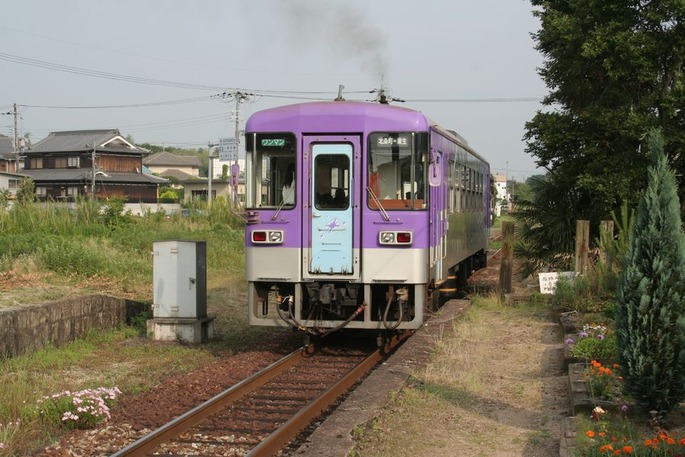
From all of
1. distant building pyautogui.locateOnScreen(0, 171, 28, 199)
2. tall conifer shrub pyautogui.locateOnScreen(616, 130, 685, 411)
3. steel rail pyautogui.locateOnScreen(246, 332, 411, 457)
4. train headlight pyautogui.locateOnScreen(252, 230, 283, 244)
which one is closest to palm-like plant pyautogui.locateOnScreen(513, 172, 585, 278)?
steel rail pyautogui.locateOnScreen(246, 332, 411, 457)

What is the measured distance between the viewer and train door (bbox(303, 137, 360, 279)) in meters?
9.23

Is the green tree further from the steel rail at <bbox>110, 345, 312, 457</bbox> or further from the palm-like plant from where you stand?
the steel rail at <bbox>110, 345, 312, 457</bbox>

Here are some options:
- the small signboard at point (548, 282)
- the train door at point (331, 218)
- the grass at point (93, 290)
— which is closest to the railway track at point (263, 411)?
the grass at point (93, 290)

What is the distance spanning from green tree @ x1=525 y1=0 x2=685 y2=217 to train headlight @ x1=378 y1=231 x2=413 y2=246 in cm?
643

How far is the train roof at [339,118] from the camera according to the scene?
920cm

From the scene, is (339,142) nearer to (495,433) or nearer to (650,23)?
(495,433)

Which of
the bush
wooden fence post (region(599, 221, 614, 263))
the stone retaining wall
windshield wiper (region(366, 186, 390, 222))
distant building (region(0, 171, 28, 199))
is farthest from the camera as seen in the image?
distant building (region(0, 171, 28, 199))

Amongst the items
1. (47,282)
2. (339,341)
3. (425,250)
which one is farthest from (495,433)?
(47,282)

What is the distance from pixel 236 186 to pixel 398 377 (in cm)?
299

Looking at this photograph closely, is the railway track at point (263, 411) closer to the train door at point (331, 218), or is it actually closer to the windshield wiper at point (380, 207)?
the train door at point (331, 218)

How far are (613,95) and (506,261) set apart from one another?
3.89m

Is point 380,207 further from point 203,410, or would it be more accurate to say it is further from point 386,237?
point 203,410

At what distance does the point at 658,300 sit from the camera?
225 inches

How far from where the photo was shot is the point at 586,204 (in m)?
15.7
